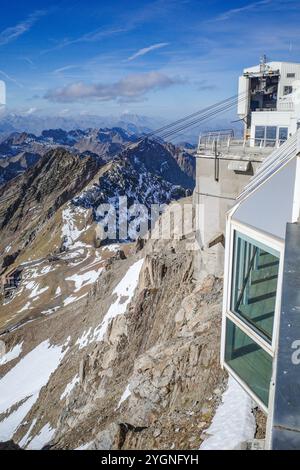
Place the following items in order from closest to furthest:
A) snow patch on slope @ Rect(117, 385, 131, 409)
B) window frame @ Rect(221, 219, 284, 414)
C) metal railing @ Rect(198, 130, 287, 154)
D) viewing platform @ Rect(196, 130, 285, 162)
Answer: window frame @ Rect(221, 219, 284, 414)
snow patch on slope @ Rect(117, 385, 131, 409)
viewing platform @ Rect(196, 130, 285, 162)
metal railing @ Rect(198, 130, 287, 154)

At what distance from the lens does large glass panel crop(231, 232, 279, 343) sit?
7.59 meters

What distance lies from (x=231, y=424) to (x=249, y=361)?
2.97 m

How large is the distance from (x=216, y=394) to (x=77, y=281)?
3109 inches

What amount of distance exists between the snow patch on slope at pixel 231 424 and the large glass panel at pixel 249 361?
187 centimetres

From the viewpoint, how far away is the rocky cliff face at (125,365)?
13.4m

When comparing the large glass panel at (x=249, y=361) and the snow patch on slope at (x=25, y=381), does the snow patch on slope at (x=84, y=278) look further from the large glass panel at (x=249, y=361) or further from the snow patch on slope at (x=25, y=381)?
the large glass panel at (x=249, y=361)

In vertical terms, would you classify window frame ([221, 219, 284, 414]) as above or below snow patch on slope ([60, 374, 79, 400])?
above

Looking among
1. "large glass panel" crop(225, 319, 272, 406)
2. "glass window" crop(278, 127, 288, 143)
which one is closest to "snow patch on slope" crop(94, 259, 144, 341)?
"glass window" crop(278, 127, 288, 143)

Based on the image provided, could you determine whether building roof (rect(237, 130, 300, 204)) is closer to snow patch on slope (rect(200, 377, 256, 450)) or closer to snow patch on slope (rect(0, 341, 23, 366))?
snow patch on slope (rect(200, 377, 256, 450))

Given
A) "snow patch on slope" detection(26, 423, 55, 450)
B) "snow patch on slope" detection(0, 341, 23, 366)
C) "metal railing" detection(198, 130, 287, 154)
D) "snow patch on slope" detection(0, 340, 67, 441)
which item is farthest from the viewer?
"snow patch on slope" detection(0, 341, 23, 366)

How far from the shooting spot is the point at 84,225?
122250 mm

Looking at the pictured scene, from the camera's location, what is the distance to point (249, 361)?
832cm

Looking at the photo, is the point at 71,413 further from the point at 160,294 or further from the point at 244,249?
the point at 244,249

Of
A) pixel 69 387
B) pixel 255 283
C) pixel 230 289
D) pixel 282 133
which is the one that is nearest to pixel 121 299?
pixel 69 387
